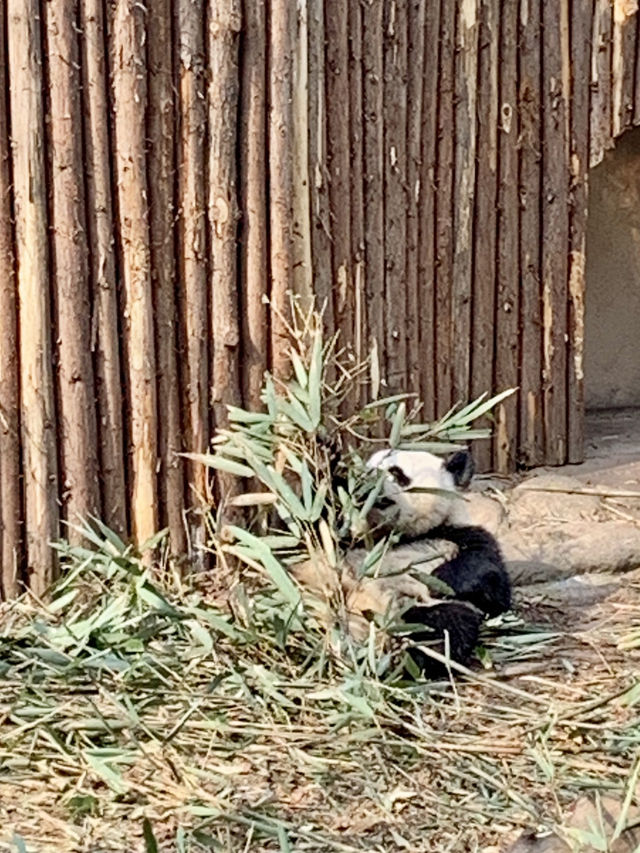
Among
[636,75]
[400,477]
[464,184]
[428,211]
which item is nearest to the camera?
[400,477]

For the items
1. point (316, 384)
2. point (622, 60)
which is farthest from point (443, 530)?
point (622, 60)

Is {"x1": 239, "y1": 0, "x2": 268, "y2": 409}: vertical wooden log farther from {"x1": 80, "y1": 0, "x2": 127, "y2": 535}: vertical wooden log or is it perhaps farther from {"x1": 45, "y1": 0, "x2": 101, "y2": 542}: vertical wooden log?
{"x1": 45, "y1": 0, "x2": 101, "y2": 542}: vertical wooden log

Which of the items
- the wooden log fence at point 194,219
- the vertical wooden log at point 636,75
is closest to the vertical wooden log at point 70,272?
the wooden log fence at point 194,219

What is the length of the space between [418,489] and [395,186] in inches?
73.6

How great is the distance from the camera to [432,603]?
15.3 feet

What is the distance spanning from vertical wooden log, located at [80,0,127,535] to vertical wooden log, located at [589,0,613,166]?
3.03 metres

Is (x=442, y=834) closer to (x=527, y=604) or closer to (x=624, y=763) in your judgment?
(x=624, y=763)

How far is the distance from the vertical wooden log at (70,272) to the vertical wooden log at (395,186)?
1.64 metres

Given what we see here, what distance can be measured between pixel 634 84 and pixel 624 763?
435 centimetres

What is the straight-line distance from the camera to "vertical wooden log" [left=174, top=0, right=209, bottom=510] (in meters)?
5.12

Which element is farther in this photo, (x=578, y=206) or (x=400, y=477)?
(x=578, y=206)

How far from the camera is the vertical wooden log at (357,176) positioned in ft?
19.1

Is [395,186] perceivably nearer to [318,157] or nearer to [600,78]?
[318,157]

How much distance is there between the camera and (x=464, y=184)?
21.6 feet
